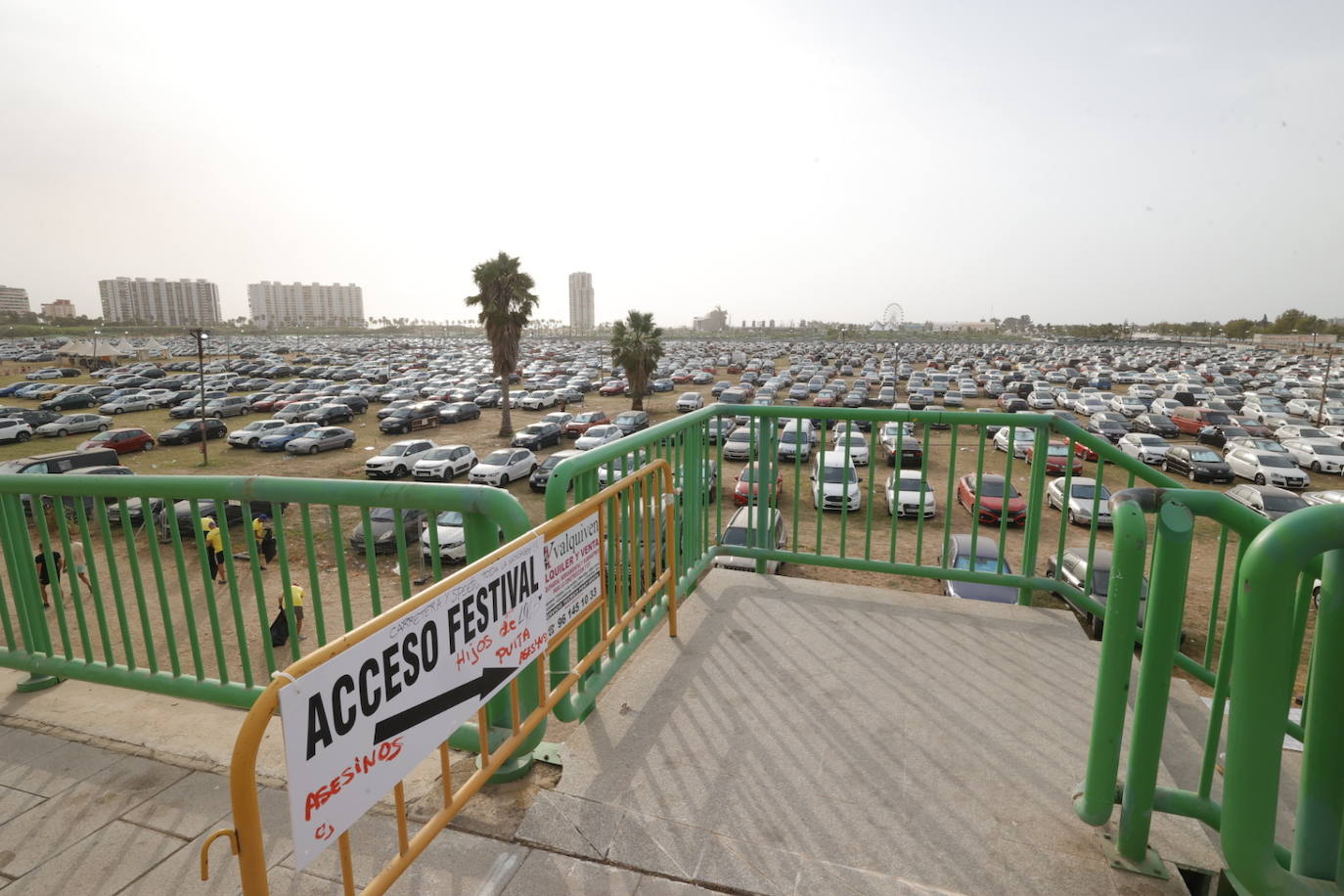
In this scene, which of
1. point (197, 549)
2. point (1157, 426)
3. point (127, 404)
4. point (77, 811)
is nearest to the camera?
point (77, 811)

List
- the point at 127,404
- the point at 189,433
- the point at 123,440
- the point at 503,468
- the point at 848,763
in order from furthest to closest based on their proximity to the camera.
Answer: the point at 127,404 → the point at 189,433 → the point at 123,440 → the point at 503,468 → the point at 848,763

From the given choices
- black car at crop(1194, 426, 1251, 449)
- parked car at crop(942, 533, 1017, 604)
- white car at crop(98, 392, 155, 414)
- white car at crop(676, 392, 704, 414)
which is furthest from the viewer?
white car at crop(676, 392, 704, 414)

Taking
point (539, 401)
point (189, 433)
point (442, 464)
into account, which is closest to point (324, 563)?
point (442, 464)

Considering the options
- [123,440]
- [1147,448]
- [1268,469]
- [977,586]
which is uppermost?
[977,586]

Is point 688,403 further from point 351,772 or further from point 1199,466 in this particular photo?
point 351,772

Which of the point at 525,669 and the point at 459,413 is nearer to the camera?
the point at 525,669

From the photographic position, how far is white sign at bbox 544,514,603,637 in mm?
2873

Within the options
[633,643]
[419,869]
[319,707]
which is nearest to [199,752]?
[419,869]

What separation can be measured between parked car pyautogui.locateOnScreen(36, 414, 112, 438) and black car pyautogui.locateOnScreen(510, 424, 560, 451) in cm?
2410

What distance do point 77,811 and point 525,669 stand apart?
2.00 m

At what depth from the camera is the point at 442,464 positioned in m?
27.2

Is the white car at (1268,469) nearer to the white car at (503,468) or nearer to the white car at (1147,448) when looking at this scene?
the white car at (1147,448)

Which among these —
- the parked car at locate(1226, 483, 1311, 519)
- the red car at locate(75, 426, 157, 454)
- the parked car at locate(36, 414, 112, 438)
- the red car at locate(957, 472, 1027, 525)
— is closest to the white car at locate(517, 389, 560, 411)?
the red car at locate(75, 426, 157, 454)

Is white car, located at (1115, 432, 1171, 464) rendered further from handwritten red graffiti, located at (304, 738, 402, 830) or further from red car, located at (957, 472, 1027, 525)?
handwritten red graffiti, located at (304, 738, 402, 830)
